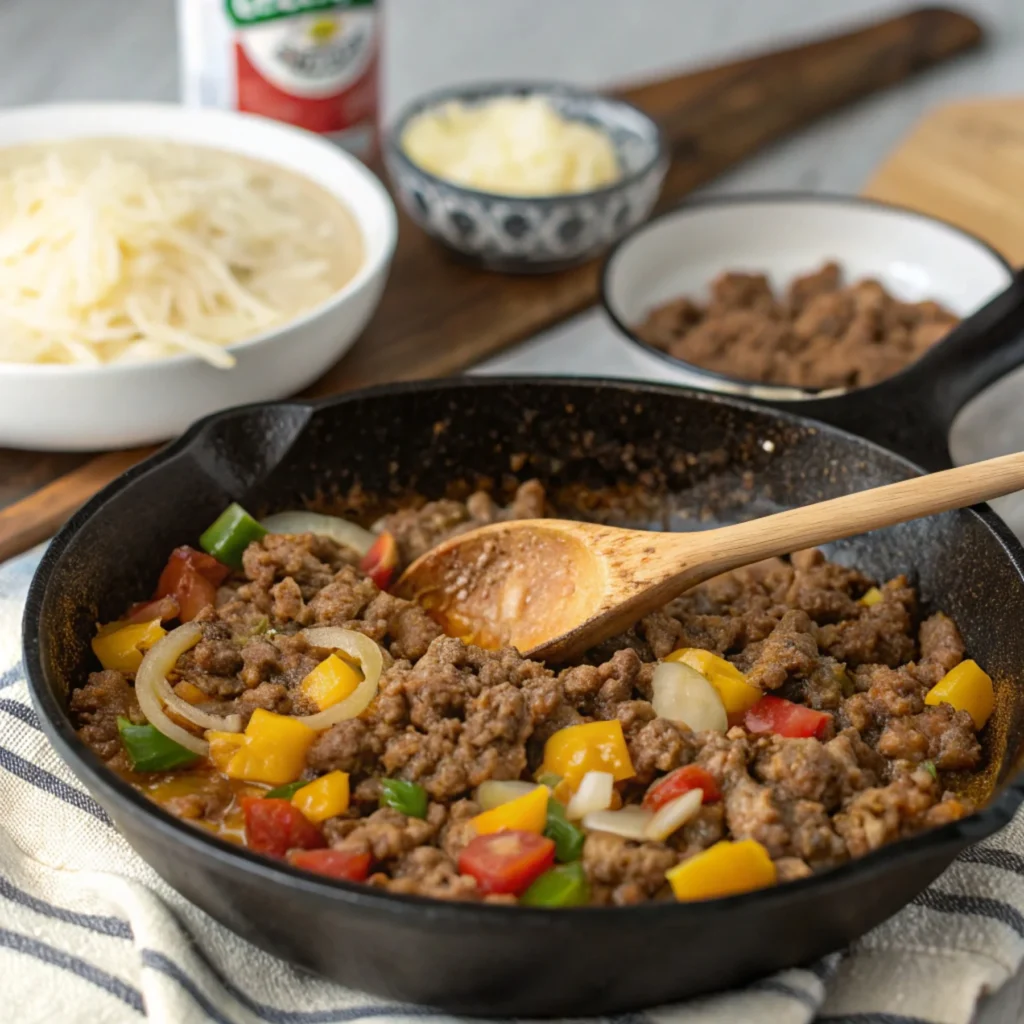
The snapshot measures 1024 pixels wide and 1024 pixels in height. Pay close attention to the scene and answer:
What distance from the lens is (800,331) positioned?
3.56 meters

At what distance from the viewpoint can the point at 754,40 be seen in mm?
6422

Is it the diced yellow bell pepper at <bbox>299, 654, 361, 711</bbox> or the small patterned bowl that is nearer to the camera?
the diced yellow bell pepper at <bbox>299, 654, 361, 711</bbox>

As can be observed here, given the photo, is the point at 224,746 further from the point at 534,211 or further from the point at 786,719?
the point at 534,211

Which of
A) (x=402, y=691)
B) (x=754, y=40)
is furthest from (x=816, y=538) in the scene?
(x=754, y=40)

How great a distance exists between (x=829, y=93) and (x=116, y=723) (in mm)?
4031

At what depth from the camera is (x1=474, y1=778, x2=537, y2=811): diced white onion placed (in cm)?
200

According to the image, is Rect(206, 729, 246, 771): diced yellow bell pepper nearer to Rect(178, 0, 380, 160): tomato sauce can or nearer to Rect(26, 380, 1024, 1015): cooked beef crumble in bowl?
Rect(26, 380, 1024, 1015): cooked beef crumble in bowl

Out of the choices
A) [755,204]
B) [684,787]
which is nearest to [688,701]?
[684,787]

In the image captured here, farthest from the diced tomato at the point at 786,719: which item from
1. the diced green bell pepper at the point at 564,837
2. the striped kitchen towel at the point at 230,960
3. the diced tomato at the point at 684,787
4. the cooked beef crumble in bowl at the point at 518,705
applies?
the diced green bell pepper at the point at 564,837

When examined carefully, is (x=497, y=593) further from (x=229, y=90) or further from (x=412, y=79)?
(x=412, y=79)

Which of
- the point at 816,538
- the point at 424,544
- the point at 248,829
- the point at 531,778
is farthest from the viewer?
the point at 424,544

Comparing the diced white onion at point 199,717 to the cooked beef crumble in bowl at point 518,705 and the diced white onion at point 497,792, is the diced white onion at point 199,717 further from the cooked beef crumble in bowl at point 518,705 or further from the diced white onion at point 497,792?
the diced white onion at point 497,792

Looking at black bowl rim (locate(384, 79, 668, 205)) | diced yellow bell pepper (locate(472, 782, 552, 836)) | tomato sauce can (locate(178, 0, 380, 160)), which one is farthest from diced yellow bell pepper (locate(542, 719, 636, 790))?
tomato sauce can (locate(178, 0, 380, 160))

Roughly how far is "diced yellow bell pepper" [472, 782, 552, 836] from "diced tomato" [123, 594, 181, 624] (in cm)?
76
